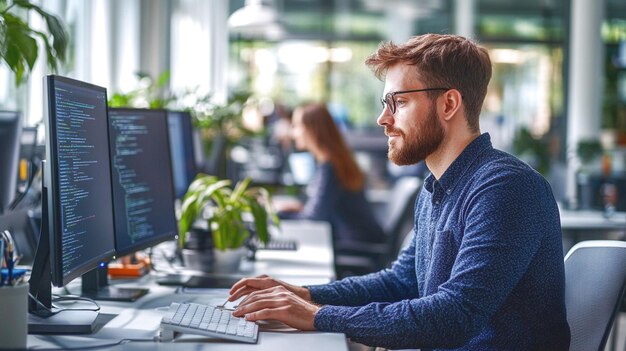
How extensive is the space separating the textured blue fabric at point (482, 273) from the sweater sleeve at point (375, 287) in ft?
0.08

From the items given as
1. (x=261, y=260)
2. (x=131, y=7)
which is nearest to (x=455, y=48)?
(x=261, y=260)

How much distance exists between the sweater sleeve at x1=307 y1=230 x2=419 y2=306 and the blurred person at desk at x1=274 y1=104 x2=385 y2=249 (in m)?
2.12

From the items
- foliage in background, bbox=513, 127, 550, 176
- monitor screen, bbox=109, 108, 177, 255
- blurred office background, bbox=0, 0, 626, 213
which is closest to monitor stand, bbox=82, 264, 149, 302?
monitor screen, bbox=109, 108, 177, 255

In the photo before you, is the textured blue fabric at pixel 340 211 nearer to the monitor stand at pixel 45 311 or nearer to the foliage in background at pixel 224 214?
the foliage in background at pixel 224 214

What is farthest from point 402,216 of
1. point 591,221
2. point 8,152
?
point 8,152

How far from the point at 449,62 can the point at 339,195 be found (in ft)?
8.22

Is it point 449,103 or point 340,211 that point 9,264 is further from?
point 340,211

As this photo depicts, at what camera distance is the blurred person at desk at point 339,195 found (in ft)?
13.8

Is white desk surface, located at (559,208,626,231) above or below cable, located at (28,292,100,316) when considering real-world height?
below

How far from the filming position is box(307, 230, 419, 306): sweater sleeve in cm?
186

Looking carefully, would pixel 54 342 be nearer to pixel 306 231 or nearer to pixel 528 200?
pixel 528 200

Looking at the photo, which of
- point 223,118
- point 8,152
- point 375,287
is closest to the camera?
point 375,287

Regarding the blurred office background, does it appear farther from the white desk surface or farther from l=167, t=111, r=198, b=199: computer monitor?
l=167, t=111, r=198, b=199: computer monitor

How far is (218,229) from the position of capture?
2.44m
